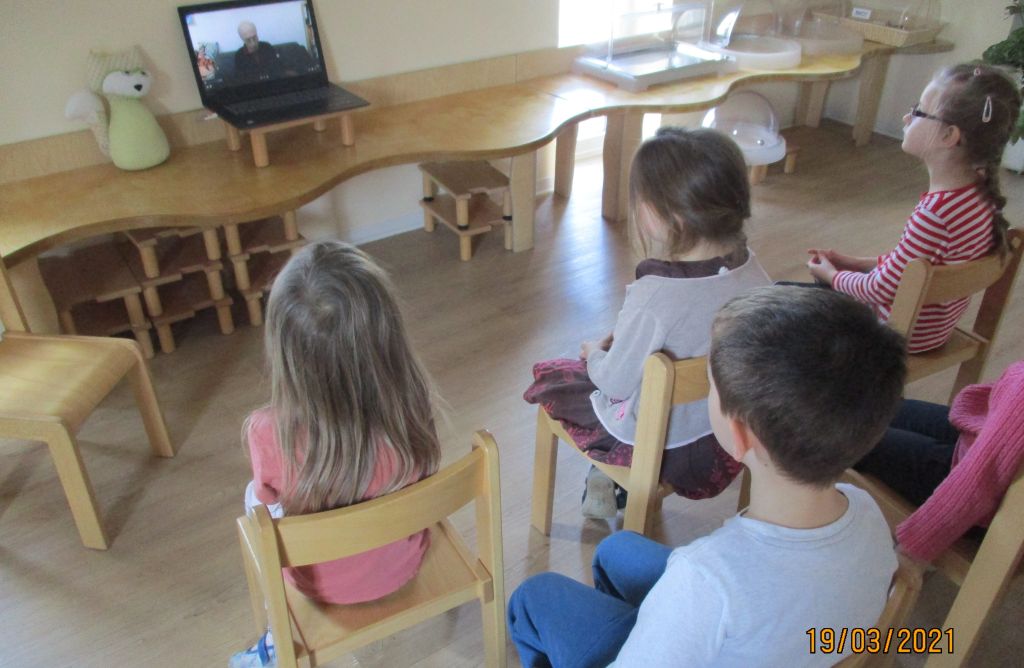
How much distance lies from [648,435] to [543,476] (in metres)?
0.49

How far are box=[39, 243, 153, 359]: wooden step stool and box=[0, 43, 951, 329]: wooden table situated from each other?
14 centimetres

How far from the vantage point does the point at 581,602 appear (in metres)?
1.16

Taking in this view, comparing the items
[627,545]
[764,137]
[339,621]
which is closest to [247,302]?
[339,621]

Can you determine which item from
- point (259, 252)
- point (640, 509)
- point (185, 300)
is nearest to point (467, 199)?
point (259, 252)

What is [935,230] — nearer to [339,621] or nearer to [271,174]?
[339,621]

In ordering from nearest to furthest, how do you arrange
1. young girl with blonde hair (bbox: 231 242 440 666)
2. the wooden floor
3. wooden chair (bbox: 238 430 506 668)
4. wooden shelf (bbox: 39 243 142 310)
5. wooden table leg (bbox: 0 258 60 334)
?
wooden chair (bbox: 238 430 506 668), young girl with blonde hair (bbox: 231 242 440 666), the wooden floor, wooden table leg (bbox: 0 258 60 334), wooden shelf (bbox: 39 243 142 310)

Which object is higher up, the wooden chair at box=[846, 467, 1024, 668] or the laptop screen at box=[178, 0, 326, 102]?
the laptop screen at box=[178, 0, 326, 102]

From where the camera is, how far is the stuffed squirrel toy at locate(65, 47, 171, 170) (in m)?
2.21

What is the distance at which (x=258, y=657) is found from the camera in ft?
4.83

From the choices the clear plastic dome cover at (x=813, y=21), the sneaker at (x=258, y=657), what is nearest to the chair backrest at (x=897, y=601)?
the sneaker at (x=258, y=657)

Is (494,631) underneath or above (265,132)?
underneath

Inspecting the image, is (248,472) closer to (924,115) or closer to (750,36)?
(924,115)

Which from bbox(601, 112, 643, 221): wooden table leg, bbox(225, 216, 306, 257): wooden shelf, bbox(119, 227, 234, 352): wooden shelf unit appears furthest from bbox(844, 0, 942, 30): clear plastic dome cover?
bbox(119, 227, 234, 352): wooden shelf unit

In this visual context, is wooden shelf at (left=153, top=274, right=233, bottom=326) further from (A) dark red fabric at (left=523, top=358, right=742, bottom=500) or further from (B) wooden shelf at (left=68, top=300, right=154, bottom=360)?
(A) dark red fabric at (left=523, top=358, right=742, bottom=500)
